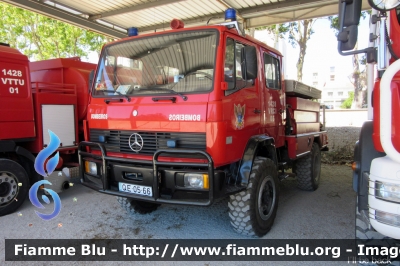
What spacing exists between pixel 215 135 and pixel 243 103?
675 mm

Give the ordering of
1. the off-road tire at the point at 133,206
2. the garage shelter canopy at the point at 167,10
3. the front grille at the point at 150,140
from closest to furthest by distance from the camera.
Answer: the front grille at the point at 150,140, the off-road tire at the point at 133,206, the garage shelter canopy at the point at 167,10

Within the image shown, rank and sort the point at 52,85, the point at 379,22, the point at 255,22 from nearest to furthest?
the point at 379,22 → the point at 52,85 → the point at 255,22

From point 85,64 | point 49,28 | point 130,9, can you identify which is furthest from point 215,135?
point 49,28

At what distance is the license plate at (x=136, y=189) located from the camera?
10.2 feet

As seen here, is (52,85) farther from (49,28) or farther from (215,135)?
(49,28)

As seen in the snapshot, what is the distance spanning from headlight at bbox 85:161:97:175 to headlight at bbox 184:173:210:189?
133 cm

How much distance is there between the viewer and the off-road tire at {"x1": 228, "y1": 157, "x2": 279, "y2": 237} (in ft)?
10.9

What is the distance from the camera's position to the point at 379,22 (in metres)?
2.31

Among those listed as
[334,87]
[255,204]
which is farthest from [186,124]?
[334,87]

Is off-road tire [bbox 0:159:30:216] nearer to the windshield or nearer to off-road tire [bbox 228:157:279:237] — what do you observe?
the windshield

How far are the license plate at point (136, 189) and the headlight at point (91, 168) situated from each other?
520 millimetres

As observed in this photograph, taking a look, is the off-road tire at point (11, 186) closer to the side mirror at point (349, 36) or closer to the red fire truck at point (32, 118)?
the red fire truck at point (32, 118)

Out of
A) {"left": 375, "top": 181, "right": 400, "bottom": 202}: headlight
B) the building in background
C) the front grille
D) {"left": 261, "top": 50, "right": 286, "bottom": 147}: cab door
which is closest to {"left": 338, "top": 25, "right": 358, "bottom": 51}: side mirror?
{"left": 375, "top": 181, "right": 400, "bottom": 202}: headlight

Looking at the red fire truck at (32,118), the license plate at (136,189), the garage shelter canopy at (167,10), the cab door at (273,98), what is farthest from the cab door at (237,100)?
the garage shelter canopy at (167,10)
